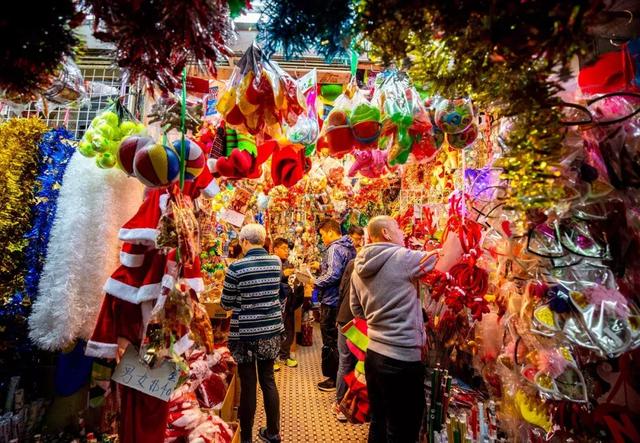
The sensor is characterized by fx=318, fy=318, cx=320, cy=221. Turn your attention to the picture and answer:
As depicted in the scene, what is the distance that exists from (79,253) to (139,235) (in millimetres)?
393

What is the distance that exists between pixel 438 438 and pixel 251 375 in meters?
1.29

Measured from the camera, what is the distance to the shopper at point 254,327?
7.61 feet

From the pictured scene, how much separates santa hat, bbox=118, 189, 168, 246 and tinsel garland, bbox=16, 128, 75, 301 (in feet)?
1.75

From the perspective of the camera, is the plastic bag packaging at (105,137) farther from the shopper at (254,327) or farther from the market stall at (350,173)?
the shopper at (254,327)

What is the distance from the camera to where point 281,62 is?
7.74ft

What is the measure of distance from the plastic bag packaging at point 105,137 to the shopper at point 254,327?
112 centimetres

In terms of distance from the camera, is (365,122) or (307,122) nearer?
(365,122)

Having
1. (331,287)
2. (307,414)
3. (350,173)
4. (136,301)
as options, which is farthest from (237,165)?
(307,414)

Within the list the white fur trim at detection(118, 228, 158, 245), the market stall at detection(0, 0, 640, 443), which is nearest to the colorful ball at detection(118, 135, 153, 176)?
the market stall at detection(0, 0, 640, 443)

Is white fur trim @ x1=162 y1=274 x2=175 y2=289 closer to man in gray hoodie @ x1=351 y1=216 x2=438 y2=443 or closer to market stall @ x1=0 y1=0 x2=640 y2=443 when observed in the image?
market stall @ x1=0 y1=0 x2=640 y2=443

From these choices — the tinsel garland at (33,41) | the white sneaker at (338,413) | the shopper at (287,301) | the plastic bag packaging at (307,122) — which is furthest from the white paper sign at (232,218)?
the tinsel garland at (33,41)

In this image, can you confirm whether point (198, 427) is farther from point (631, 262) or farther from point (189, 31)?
point (631, 262)

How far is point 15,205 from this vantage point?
5.39 ft

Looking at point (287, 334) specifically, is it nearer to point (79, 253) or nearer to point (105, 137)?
point (79, 253)
